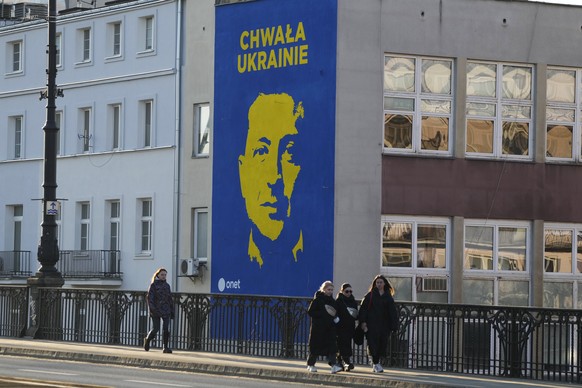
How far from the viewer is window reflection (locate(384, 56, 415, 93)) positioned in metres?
43.6

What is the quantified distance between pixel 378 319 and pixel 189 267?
19.6 metres

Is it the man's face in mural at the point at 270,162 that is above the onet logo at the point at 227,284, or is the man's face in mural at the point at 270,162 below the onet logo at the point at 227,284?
above

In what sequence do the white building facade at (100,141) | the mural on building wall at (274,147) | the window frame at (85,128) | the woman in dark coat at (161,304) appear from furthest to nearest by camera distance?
the window frame at (85,128)
the white building facade at (100,141)
the mural on building wall at (274,147)
the woman in dark coat at (161,304)

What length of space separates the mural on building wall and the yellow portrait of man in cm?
3

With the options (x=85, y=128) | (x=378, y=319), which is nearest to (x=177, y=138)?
(x=85, y=128)

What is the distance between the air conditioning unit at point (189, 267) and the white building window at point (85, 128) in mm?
8494

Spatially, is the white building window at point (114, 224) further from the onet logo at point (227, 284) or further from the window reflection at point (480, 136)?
the window reflection at point (480, 136)

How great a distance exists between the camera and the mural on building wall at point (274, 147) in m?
43.4

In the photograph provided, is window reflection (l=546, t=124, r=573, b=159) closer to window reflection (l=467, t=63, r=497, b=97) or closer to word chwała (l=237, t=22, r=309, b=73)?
window reflection (l=467, t=63, r=497, b=97)

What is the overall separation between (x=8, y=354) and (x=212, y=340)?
4530 millimetres

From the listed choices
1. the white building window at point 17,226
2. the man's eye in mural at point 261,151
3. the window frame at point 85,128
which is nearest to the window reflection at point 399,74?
the man's eye in mural at point 261,151

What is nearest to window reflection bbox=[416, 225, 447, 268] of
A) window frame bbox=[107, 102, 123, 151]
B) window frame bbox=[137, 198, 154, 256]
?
window frame bbox=[137, 198, 154, 256]

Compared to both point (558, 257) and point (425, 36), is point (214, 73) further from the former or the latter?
point (558, 257)

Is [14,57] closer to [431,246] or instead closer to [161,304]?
[431,246]
